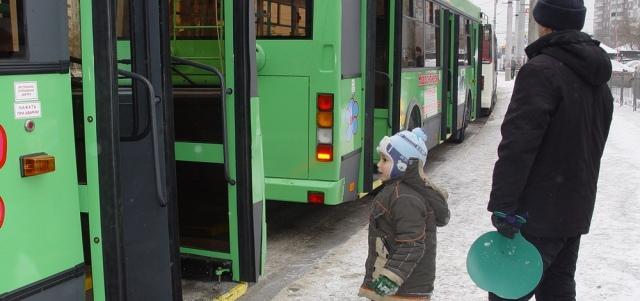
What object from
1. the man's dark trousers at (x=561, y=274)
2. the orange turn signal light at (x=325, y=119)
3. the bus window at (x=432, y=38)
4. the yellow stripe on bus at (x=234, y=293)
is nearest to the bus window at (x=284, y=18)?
the orange turn signal light at (x=325, y=119)

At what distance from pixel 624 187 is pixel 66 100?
7860 mm

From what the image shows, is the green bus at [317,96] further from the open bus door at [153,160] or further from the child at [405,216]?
the child at [405,216]

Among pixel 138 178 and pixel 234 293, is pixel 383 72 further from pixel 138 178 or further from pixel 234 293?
pixel 138 178

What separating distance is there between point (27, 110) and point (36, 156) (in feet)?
0.54

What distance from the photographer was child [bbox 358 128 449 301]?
10.4 feet

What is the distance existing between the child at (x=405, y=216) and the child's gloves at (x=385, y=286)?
0.02 metres

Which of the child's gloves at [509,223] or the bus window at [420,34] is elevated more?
the bus window at [420,34]

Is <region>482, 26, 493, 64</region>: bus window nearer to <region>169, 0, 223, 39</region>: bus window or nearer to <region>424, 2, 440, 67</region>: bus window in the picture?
<region>424, 2, 440, 67</region>: bus window

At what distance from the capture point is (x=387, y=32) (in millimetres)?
7266

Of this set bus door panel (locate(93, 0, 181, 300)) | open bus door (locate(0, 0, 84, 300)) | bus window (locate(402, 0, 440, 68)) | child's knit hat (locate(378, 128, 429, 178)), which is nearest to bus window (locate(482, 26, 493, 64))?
bus window (locate(402, 0, 440, 68))

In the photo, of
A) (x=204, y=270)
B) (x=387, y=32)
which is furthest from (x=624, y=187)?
(x=204, y=270)

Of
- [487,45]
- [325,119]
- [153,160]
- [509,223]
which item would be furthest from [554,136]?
[487,45]

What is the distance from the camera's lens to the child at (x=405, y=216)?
10.4 feet

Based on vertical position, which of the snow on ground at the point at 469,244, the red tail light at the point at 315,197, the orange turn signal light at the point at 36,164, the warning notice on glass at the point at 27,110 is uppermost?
the warning notice on glass at the point at 27,110
